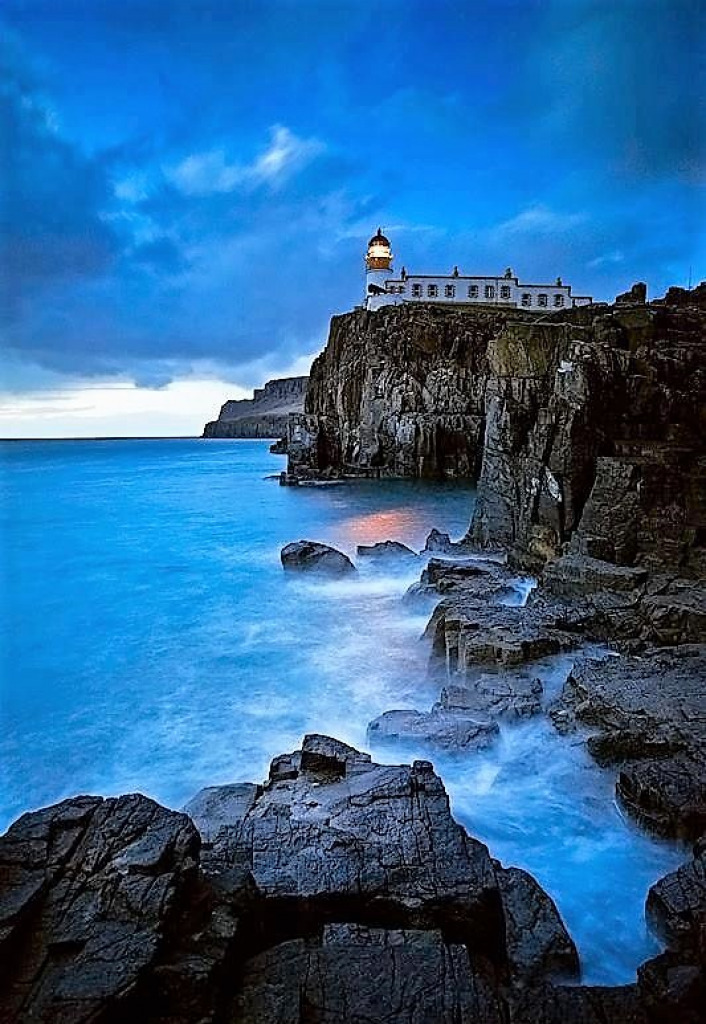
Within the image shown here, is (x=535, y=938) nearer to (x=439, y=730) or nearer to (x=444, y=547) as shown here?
(x=439, y=730)

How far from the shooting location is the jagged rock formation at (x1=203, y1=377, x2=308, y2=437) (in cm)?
14900

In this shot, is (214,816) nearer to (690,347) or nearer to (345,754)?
(345,754)

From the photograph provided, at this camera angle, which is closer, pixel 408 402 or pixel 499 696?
pixel 499 696

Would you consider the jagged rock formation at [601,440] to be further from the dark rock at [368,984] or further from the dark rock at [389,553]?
the dark rock at [368,984]

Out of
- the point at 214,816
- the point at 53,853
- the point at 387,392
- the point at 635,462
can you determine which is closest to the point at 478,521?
the point at 635,462

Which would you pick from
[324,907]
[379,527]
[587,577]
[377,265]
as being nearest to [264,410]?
[377,265]

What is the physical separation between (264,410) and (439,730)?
158 metres

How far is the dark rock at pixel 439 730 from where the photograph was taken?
6.77 metres

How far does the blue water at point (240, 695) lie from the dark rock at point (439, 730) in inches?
7.9

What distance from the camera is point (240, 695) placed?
376 inches

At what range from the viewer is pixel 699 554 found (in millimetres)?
10227

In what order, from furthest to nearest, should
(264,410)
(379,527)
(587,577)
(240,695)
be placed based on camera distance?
(264,410) → (379,527) → (587,577) → (240,695)

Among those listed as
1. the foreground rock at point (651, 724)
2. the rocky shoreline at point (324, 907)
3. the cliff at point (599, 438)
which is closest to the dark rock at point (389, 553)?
the cliff at point (599, 438)

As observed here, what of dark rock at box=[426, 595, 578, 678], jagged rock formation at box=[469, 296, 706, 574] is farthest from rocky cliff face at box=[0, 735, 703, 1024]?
jagged rock formation at box=[469, 296, 706, 574]
